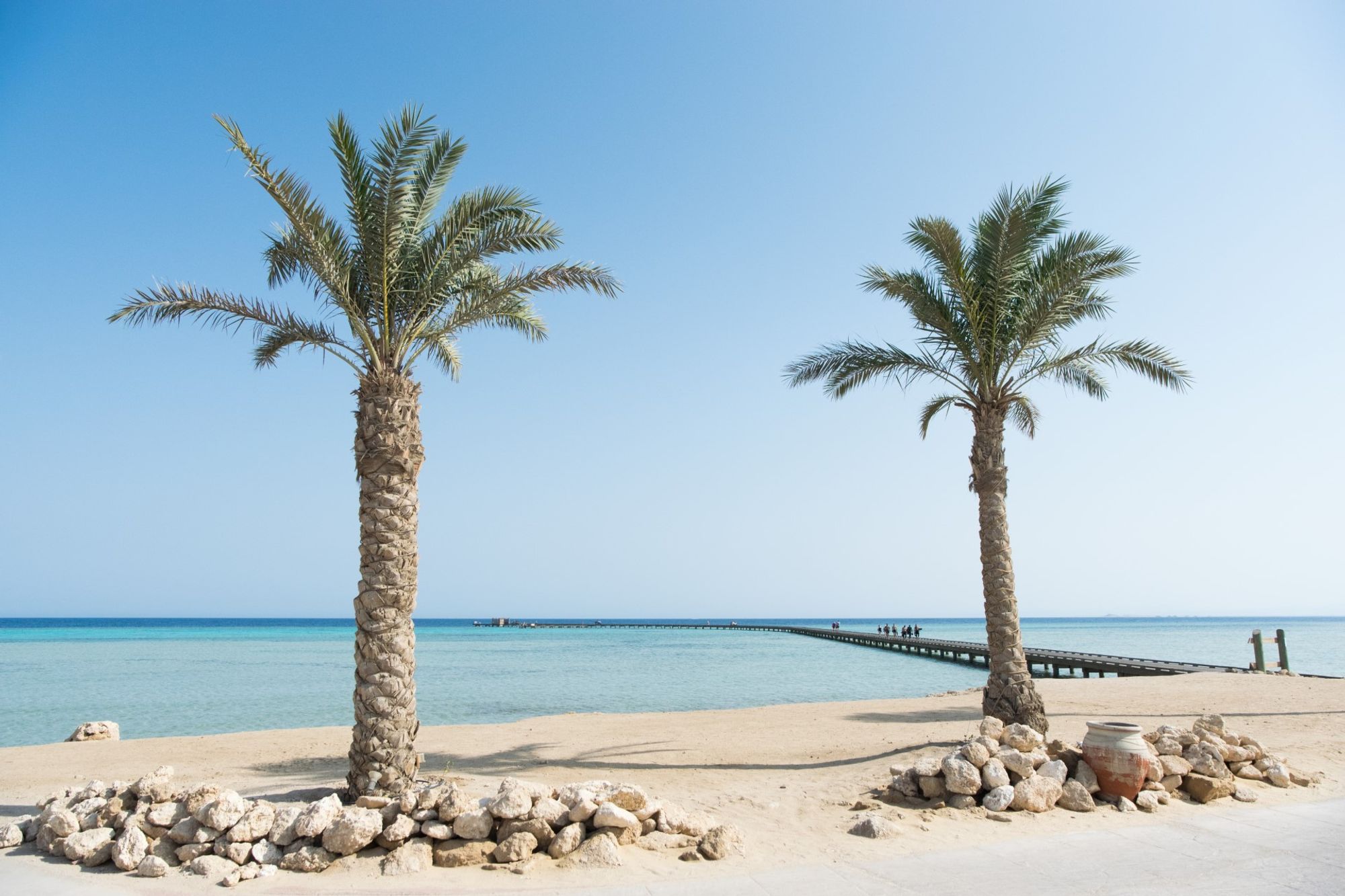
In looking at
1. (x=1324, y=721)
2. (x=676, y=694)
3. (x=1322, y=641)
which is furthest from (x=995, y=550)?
(x=1322, y=641)

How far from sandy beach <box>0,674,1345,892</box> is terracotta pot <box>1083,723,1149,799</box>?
0.35 m

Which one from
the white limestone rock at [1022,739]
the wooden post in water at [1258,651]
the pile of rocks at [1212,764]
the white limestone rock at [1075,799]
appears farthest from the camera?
the wooden post in water at [1258,651]

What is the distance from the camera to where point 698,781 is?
10.1 meters

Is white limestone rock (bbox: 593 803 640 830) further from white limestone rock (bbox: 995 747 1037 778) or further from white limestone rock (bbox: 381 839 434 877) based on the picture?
white limestone rock (bbox: 995 747 1037 778)

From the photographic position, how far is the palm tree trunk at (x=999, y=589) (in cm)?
1180

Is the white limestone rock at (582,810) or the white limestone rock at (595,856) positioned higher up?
the white limestone rock at (582,810)

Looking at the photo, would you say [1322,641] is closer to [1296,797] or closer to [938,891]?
[1296,797]

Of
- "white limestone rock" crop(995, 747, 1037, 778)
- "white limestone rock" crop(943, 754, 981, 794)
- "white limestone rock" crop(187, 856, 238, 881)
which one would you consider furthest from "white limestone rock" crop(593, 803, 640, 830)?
"white limestone rock" crop(995, 747, 1037, 778)

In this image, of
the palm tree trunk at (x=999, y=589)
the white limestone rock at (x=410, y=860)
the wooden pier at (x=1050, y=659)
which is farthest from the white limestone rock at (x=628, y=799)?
the wooden pier at (x=1050, y=659)

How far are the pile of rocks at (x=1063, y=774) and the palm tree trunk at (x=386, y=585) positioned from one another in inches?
180

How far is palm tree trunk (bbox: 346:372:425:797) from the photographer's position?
8.00 metres

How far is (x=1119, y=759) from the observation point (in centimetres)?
818

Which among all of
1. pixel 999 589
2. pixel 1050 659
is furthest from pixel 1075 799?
pixel 1050 659

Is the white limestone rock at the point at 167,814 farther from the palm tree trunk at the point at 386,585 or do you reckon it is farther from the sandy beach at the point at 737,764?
the palm tree trunk at the point at 386,585
